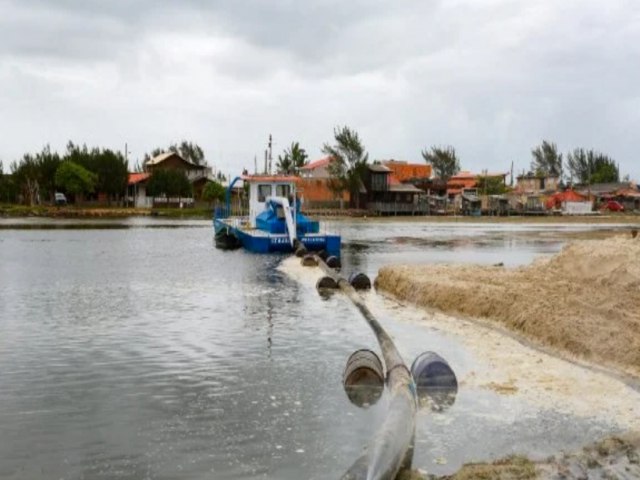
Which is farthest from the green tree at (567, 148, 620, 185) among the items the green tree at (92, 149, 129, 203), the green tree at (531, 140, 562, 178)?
the green tree at (92, 149, 129, 203)

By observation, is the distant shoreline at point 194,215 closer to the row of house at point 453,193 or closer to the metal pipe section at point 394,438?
the row of house at point 453,193

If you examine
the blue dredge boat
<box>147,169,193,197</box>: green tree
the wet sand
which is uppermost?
<box>147,169,193,197</box>: green tree

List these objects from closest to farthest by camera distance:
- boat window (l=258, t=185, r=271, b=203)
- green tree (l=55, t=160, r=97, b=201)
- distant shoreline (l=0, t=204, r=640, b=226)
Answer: boat window (l=258, t=185, r=271, b=203)
distant shoreline (l=0, t=204, r=640, b=226)
green tree (l=55, t=160, r=97, b=201)

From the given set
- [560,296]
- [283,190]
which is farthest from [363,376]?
[283,190]

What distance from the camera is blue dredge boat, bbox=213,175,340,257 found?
127 ft

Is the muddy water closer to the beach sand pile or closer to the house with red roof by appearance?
the beach sand pile

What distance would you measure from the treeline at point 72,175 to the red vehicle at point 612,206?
75575mm

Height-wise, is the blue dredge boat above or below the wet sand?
above

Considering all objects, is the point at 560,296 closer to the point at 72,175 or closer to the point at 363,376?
the point at 363,376

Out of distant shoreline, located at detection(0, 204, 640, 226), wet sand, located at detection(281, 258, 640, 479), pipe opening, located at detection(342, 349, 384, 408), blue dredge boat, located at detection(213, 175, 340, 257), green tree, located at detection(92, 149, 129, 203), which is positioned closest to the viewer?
wet sand, located at detection(281, 258, 640, 479)

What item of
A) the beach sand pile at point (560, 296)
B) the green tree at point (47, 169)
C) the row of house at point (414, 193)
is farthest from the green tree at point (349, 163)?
the beach sand pile at point (560, 296)

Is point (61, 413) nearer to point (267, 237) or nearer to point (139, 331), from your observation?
point (139, 331)

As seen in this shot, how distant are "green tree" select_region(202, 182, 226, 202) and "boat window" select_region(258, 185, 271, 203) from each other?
63.0 meters

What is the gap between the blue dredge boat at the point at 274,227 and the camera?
127ft
